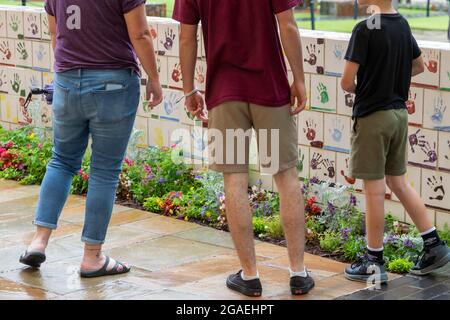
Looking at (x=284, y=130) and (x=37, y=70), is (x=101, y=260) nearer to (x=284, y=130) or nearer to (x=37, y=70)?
(x=284, y=130)

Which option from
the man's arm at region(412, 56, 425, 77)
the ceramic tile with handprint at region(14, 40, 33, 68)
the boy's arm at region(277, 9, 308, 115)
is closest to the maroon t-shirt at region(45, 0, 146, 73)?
the boy's arm at region(277, 9, 308, 115)

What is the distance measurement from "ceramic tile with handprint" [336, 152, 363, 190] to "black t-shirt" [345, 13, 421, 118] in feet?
4.10

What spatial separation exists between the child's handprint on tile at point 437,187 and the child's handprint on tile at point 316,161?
0.88m

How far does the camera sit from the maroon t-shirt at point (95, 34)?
5.24 metres

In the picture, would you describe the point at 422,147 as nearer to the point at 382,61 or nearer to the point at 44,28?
the point at 382,61

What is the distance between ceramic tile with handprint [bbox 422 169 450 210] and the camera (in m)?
6.18

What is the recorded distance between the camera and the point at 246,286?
17.1ft

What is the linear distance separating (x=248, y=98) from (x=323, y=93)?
175cm
